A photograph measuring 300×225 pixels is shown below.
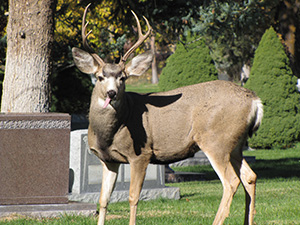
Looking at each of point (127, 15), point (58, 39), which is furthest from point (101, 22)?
point (127, 15)

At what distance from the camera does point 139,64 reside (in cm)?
591

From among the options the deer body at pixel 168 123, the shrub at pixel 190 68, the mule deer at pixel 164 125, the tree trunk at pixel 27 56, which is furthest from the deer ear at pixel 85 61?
the shrub at pixel 190 68

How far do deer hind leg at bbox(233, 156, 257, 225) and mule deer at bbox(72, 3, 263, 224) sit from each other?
1cm

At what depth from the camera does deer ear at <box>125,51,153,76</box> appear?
5832 mm

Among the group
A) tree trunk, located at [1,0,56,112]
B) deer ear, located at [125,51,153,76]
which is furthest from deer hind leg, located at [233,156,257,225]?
tree trunk, located at [1,0,56,112]

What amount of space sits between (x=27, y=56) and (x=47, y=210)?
275cm

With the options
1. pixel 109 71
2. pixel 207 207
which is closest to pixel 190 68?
pixel 207 207

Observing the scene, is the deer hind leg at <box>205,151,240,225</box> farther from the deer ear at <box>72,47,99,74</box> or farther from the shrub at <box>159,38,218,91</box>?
the shrub at <box>159,38,218,91</box>

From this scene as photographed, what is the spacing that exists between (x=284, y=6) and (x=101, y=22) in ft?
25.6

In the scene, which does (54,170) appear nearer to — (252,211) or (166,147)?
(166,147)

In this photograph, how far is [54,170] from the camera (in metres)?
7.24

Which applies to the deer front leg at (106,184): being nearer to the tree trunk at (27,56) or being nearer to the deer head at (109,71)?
the deer head at (109,71)

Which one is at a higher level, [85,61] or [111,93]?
[85,61]

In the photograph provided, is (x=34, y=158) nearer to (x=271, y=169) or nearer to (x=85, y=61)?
(x=85, y=61)
